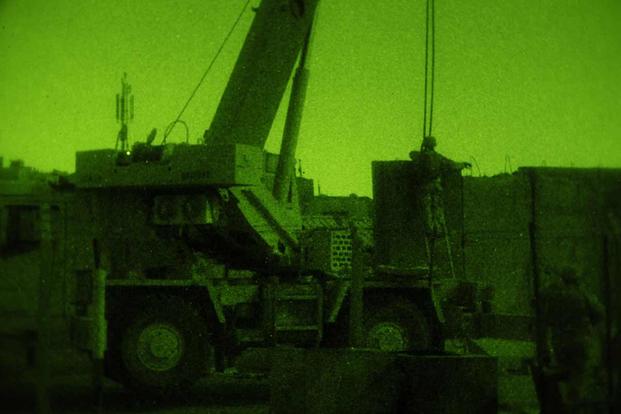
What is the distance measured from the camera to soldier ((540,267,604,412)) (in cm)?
1037

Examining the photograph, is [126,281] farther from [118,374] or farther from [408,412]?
[408,412]

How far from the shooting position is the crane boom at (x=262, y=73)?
1592 centimetres

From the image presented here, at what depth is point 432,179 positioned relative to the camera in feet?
54.1

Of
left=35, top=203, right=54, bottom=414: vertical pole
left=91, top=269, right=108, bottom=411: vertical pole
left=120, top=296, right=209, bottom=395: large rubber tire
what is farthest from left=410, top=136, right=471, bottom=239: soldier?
left=35, top=203, right=54, bottom=414: vertical pole

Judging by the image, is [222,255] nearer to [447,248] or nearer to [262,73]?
[262,73]

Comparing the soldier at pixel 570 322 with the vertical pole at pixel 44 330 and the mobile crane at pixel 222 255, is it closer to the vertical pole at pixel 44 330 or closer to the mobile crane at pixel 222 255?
the mobile crane at pixel 222 255

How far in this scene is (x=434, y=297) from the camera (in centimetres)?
1555

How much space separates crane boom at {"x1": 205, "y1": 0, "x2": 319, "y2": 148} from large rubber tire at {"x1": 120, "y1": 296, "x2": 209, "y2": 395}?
2.91 metres

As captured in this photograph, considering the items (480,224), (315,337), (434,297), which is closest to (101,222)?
(315,337)

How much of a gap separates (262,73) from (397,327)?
178 inches

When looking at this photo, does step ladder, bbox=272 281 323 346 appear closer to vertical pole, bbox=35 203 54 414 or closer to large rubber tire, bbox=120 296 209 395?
large rubber tire, bbox=120 296 209 395

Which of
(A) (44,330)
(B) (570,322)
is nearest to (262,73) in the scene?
(B) (570,322)

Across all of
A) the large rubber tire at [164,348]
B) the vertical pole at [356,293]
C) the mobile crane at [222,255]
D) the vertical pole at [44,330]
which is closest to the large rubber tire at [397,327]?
the mobile crane at [222,255]

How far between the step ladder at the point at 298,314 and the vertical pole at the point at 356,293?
857 mm
